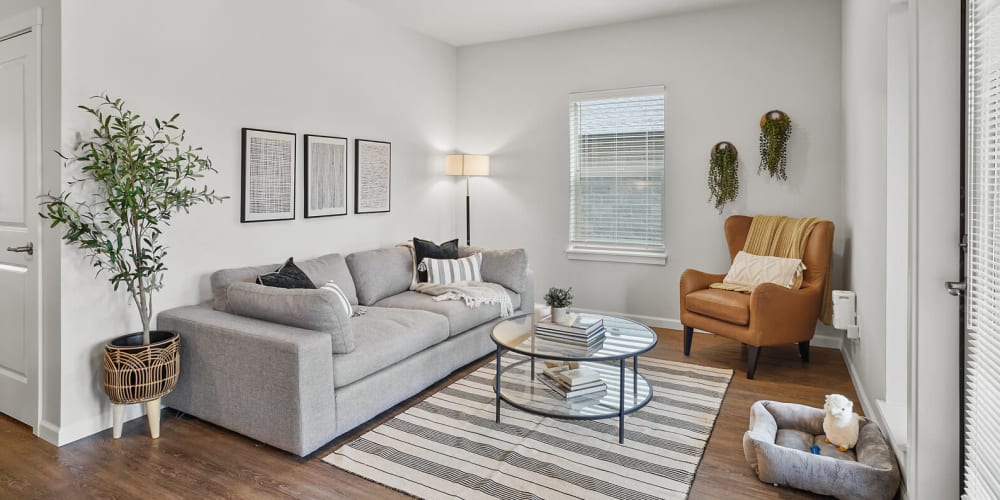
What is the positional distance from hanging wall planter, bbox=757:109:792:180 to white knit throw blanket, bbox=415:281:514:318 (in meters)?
2.31

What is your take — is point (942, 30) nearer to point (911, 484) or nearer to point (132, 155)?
point (911, 484)

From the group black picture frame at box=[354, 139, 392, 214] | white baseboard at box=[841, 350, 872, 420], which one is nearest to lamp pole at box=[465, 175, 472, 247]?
black picture frame at box=[354, 139, 392, 214]

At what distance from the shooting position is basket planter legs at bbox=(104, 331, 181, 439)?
260 cm

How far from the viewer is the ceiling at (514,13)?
4.47 meters

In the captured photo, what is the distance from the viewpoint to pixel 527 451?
2596 millimetres

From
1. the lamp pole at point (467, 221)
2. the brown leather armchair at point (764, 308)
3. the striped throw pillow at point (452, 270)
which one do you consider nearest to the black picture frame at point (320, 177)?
the striped throw pillow at point (452, 270)

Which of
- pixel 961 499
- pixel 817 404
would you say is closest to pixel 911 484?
pixel 961 499

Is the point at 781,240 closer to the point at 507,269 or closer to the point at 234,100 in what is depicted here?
the point at 507,269

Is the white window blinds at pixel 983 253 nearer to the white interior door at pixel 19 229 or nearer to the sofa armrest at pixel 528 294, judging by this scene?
the sofa armrest at pixel 528 294

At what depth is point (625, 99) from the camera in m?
5.01

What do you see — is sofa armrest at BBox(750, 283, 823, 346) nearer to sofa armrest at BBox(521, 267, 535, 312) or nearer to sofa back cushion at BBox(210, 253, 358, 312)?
sofa armrest at BBox(521, 267, 535, 312)

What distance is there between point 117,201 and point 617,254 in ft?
12.4

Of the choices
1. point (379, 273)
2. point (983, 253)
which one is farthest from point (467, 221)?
point (983, 253)

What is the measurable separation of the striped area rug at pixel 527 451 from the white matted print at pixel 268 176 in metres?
1.69
